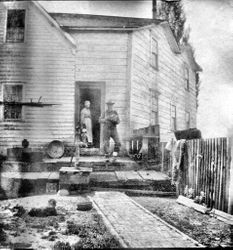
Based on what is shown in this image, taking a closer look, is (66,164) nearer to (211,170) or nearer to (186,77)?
(211,170)

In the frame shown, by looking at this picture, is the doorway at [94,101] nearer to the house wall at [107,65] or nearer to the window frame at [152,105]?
the house wall at [107,65]

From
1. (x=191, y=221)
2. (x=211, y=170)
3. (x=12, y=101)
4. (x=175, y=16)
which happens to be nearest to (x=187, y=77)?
(x=175, y=16)

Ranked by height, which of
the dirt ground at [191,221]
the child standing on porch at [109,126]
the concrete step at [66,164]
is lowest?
the dirt ground at [191,221]

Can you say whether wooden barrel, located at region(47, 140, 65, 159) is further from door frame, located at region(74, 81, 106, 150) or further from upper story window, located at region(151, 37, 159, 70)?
upper story window, located at region(151, 37, 159, 70)

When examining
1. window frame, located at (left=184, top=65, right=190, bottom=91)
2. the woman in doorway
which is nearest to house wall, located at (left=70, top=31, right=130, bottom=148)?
the woman in doorway

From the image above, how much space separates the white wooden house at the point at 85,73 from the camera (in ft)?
13.4

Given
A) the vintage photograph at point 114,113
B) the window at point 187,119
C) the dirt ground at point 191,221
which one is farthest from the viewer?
the window at point 187,119

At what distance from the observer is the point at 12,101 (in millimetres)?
4238

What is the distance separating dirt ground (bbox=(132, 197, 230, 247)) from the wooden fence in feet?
0.95

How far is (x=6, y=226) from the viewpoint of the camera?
327 centimetres

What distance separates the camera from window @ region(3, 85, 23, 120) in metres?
4.06

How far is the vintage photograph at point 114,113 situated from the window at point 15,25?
0.02 meters

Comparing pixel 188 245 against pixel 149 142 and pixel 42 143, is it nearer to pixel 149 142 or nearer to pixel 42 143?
pixel 149 142

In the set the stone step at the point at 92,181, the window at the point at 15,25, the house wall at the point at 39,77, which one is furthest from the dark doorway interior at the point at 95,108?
the window at the point at 15,25
